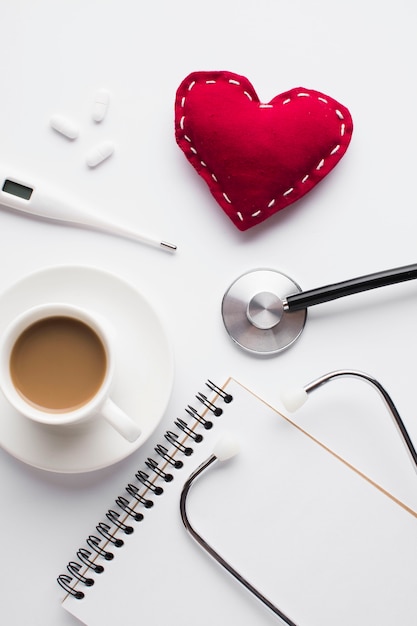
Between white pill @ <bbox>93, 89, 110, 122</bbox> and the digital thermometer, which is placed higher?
white pill @ <bbox>93, 89, 110, 122</bbox>

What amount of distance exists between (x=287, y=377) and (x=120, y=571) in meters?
0.40

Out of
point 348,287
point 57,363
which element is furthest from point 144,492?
point 348,287

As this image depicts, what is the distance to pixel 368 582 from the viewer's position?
1.07 metres

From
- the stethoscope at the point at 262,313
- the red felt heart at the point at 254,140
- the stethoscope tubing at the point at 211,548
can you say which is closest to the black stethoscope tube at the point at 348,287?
the stethoscope at the point at 262,313

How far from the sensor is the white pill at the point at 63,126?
1113mm

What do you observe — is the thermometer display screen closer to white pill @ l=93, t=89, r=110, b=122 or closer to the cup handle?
white pill @ l=93, t=89, r=110, b=122

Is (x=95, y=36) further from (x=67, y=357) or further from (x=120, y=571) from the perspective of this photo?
(x=120, y=571)

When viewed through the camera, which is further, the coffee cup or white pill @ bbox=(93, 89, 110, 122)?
white pill @ bbox=(93, 89, 110, 122)

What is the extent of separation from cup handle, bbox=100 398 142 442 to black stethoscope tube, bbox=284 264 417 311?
12.2 inches

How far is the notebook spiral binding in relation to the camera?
109 cm

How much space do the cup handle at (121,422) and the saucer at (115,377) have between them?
9cm

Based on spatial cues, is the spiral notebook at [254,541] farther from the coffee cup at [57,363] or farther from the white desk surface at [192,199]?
the coffee cup at [57,363]

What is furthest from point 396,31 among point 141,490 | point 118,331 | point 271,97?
point 141,490

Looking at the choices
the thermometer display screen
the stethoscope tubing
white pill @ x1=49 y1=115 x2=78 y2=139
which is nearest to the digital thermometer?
the thermometer display screen
